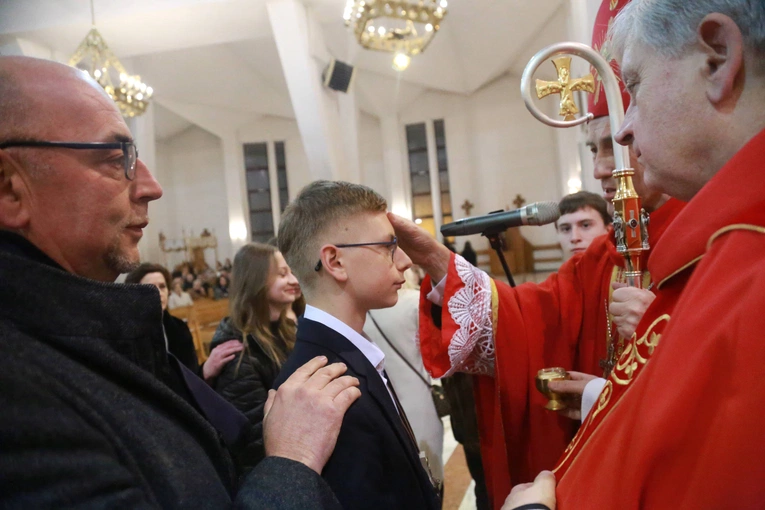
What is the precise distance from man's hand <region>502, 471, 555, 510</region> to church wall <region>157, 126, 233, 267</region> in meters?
16.7

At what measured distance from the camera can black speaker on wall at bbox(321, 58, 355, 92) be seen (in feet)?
28.7

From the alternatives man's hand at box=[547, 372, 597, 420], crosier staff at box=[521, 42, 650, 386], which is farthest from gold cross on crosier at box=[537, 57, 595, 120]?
man's hand at box=[547, 372, 597, 420]

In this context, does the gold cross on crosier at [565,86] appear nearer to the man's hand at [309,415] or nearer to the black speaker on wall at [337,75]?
the man's hand at [309,415]

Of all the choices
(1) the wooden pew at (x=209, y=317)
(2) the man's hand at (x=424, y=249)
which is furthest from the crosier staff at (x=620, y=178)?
(1) the wooden pew at (x=209, y=317)

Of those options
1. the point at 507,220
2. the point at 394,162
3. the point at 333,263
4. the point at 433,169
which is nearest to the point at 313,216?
the point at 333,263

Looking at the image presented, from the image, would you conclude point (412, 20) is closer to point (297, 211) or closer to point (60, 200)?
point (297, 211)

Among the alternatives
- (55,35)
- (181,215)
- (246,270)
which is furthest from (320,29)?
(181,215)

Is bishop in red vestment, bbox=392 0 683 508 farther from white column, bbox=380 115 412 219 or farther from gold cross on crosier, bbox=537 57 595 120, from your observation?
white column, bbox=380 115 412 219

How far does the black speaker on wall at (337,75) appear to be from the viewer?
874 centimetres

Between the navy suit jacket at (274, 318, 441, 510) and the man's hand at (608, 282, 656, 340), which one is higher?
the man's hand at (608, 282, 656, 340)

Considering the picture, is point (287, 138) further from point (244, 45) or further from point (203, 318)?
point (203, 318)

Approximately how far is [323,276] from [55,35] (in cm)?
901

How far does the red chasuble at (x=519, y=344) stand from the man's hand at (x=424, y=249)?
6cm

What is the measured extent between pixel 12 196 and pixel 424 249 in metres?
1.33
